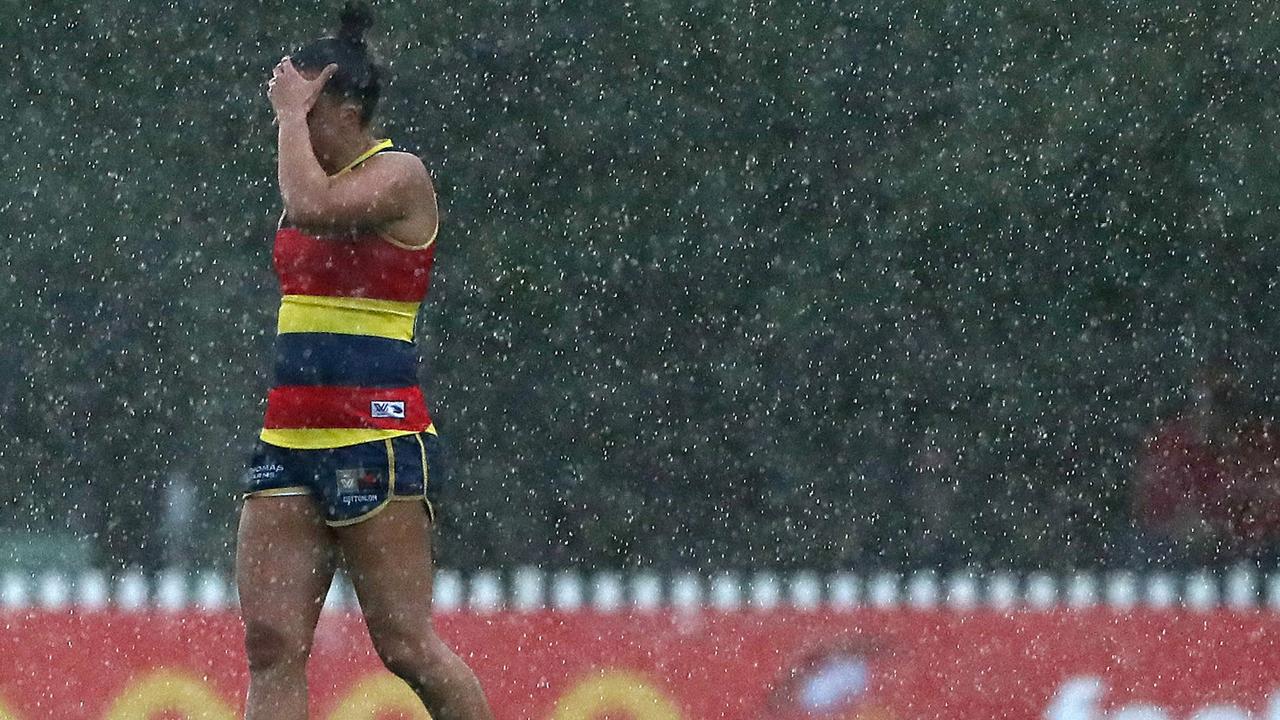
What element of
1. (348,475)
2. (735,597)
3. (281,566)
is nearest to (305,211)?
(348,475)

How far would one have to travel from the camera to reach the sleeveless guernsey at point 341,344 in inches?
168

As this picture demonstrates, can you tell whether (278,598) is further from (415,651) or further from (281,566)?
(415,651)

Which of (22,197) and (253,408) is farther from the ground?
(22,197)

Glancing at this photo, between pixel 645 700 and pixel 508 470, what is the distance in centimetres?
545

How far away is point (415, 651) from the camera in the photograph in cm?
425

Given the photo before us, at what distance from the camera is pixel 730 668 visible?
5805mm

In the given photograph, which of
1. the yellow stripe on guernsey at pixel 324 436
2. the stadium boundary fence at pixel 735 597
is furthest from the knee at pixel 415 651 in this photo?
the stadium boundary fence at pixel 735 597

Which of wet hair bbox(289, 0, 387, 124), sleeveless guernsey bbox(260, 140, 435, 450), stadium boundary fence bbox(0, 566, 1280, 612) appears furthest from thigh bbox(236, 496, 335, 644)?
stadium boundary fence bbox(0, 566, 1280, 612)

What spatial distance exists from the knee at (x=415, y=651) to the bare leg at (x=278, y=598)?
0.15 metres

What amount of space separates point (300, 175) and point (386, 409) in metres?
0.44

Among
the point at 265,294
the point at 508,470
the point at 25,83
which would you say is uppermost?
the point at 25,83

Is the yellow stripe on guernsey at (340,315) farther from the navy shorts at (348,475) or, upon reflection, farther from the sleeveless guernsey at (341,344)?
the navy shorts at (348,475)

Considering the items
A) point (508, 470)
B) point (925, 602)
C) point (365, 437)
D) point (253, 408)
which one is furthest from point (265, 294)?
point (365, 437)

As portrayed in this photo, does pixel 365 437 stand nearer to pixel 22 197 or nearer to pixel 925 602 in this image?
pixel 925 602
